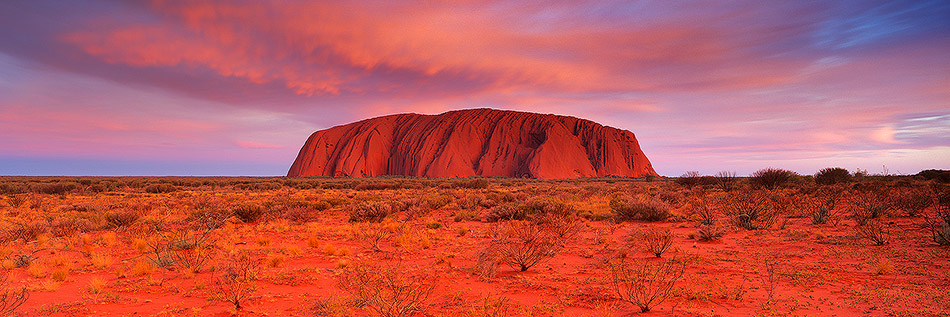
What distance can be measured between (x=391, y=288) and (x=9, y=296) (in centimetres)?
533

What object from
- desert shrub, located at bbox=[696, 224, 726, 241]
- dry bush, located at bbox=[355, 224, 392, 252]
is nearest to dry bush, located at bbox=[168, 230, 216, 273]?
dry bush, located at bbox=[355, 224, 392, 252]

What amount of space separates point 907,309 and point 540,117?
290 feet

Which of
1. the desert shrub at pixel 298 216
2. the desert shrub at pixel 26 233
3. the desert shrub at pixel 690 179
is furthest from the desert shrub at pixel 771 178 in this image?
the desert shrub at pixel 26 233

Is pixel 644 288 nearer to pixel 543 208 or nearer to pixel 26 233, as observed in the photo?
pixel 543 208

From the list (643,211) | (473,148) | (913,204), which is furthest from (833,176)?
(473,148)

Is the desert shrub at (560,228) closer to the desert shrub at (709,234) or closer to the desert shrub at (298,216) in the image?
the desert shrub at (709,234)

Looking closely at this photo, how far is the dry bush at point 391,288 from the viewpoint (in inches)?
176

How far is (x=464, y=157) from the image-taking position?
82.0 m

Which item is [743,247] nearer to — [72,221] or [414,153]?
[72,221]

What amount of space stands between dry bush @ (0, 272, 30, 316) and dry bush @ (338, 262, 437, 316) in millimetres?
3619

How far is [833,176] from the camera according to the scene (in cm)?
3030

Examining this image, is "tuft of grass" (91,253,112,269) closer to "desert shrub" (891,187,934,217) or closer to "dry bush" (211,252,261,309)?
"dry bush" (211,252,261,309)

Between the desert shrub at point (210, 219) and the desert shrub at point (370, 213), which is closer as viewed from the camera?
the desert shrub at point (210, 219)

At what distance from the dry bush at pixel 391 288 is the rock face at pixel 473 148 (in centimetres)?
6872
